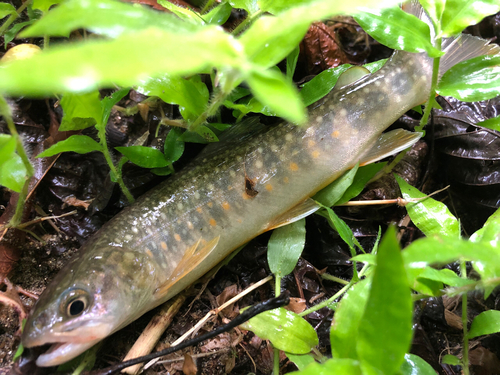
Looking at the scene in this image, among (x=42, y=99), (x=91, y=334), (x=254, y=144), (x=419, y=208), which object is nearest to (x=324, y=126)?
(x=254, y=144)

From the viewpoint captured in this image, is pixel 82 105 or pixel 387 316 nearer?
Result: pixel 387 316

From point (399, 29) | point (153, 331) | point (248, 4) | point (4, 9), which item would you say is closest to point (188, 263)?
point (153, 331)

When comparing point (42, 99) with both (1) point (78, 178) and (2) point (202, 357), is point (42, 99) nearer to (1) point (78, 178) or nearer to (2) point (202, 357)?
(1) point (78, 178)

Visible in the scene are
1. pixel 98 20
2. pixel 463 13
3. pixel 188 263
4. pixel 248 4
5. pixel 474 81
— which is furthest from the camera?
pixel 188 263

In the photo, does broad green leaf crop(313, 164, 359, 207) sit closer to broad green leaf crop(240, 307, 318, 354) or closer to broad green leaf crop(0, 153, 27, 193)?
broad green leaf crop(240, 307, 318, 354)

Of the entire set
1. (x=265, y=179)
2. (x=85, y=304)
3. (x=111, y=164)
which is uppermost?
(x=111, y=164)

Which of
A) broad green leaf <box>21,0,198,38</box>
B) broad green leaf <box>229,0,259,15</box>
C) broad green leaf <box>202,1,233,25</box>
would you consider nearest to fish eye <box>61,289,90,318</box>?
broad green leaf <box>21,0,198,38</box>

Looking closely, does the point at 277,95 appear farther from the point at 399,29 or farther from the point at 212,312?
the point at 212,312
